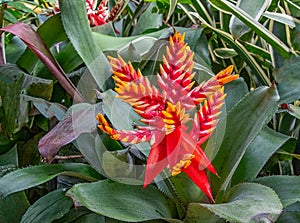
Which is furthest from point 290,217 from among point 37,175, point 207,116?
point 37,175

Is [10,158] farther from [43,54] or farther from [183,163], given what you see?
[183,163]

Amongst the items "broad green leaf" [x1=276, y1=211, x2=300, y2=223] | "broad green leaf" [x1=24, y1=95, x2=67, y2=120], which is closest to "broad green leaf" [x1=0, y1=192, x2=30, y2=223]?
"broad green leaf" [x1=24, y1=95, x2=67, y2=120]

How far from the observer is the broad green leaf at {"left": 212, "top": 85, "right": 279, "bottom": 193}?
0.48 m

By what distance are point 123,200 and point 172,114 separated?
120 mm

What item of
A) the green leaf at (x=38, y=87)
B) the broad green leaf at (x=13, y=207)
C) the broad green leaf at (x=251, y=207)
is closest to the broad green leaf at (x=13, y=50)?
the green leaf at (x=38, y=87)

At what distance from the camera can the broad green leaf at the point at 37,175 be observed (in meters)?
0.50

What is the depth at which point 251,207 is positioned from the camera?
41 centimetres

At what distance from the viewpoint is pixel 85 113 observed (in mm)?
516

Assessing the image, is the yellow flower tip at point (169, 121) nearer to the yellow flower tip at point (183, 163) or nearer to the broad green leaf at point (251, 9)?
the yellow flower tip at point (183, 163)

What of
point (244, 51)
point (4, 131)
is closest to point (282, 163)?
point (244, 51)

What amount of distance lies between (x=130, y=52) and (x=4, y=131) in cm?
22

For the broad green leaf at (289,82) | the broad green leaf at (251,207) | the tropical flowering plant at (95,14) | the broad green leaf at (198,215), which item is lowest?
the broad green leaf at (198,215)

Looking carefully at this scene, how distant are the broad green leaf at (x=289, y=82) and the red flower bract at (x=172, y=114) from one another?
0.22m

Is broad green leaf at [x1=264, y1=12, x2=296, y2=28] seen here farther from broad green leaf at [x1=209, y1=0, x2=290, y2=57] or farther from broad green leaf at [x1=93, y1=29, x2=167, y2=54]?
broad green leaf at [x1=93, y1=29, x2=167, y2=54]
